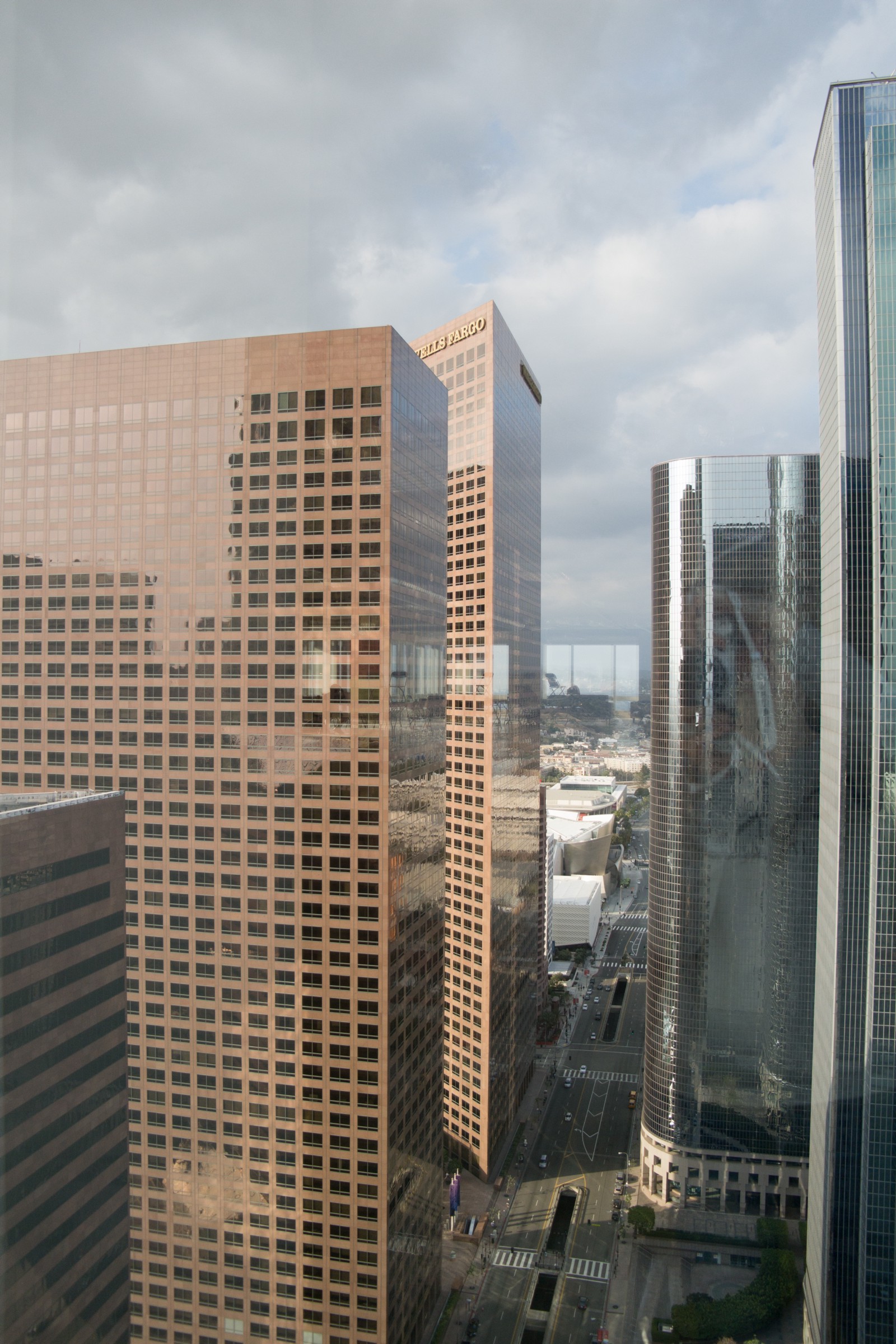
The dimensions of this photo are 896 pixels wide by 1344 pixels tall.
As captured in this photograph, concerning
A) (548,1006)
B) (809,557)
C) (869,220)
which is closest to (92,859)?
(869,220)

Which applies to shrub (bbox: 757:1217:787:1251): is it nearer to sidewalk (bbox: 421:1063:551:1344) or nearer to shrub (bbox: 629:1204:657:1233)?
shrub (bbox: 629:1204:657:1233)

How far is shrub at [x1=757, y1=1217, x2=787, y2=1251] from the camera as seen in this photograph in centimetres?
1016

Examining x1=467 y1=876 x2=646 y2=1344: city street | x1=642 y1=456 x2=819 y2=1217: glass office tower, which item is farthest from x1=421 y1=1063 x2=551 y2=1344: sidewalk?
x1=642 y1=456 x2=819 y2=1217: glass office tower

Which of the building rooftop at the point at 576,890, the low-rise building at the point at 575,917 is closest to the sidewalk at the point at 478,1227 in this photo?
Result: the low-rise building at the point at 575,917

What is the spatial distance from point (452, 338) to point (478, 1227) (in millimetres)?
13141

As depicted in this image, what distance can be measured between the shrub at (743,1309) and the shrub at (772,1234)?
0.84 m

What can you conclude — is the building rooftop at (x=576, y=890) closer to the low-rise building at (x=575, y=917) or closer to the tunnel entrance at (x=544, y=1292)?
the low-rise building at (x=575, y=917)

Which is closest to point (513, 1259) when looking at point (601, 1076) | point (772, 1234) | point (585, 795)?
point (772, 1234)

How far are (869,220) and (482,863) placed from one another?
9267 millimetres

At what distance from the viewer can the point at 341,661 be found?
6.72m

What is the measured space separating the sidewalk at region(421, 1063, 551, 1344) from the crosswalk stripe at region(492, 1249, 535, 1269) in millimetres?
134

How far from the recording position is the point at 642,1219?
34.4ft

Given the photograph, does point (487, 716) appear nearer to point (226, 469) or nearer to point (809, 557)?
point (809, 557)

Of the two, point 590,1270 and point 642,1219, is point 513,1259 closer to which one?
point 590,1270
